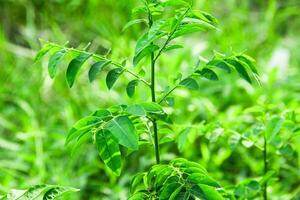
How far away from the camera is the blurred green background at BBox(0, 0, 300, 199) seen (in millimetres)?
2557

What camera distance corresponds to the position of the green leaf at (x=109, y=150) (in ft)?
3.00

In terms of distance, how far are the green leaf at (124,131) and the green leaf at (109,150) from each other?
0.01 meters

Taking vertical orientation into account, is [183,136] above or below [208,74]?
below

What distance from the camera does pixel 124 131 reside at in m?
0.90

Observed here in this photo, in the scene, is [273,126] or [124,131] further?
[273,126]

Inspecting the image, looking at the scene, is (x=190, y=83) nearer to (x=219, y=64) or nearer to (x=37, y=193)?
(x=219, y=64)

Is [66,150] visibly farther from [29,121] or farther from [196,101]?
[196,101]

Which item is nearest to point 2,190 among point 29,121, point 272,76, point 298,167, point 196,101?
point 29,121

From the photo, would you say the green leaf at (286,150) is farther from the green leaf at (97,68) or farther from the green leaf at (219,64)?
the green leaf at (97,68)

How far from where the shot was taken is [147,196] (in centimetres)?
99

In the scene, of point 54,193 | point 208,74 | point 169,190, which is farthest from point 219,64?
point 54,193

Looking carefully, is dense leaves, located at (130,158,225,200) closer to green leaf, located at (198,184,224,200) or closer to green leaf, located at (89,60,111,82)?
green leaf, located at (198,184,224,200)

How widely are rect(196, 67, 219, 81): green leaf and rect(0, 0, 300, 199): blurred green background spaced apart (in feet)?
2.74

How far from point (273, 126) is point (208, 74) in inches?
11.7
